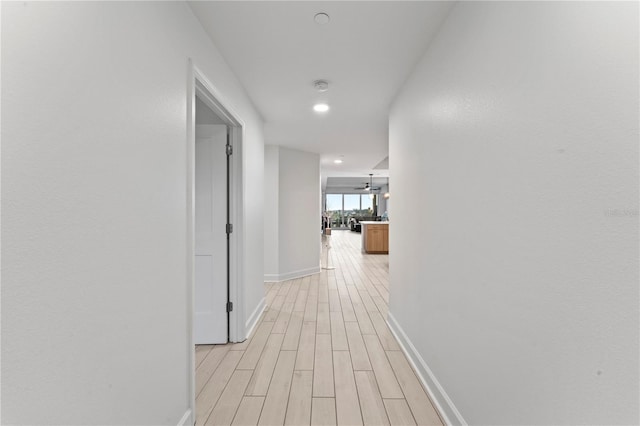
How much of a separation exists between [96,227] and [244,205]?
188 cm

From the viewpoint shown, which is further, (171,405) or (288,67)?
(288,67)

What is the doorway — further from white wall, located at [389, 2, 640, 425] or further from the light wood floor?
white wall, located at [389, 2, 640, 425]

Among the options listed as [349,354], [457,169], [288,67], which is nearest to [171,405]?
[349,354]

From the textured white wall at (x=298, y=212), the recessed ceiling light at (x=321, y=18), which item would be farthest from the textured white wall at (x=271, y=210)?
the recessed ceiling light at (x=321, y=18)

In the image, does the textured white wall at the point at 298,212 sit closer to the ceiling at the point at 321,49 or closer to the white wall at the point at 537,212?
the ceiling at the point at 321,49

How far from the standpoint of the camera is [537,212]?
104 cm

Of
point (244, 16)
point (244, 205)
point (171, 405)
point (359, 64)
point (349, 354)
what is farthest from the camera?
point (244, 205)

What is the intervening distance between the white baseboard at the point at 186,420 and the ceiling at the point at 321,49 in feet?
7.31

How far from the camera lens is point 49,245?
827 millimetres

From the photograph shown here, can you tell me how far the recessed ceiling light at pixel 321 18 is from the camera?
1752 mm

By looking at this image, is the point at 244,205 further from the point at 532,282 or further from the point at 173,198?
the point at 532,282

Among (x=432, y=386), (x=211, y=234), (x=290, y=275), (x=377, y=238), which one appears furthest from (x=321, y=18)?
(x=377, y=238)

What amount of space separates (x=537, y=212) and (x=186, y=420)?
1934mm

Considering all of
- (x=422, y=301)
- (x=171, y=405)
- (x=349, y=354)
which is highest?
(x=422, y=301)
